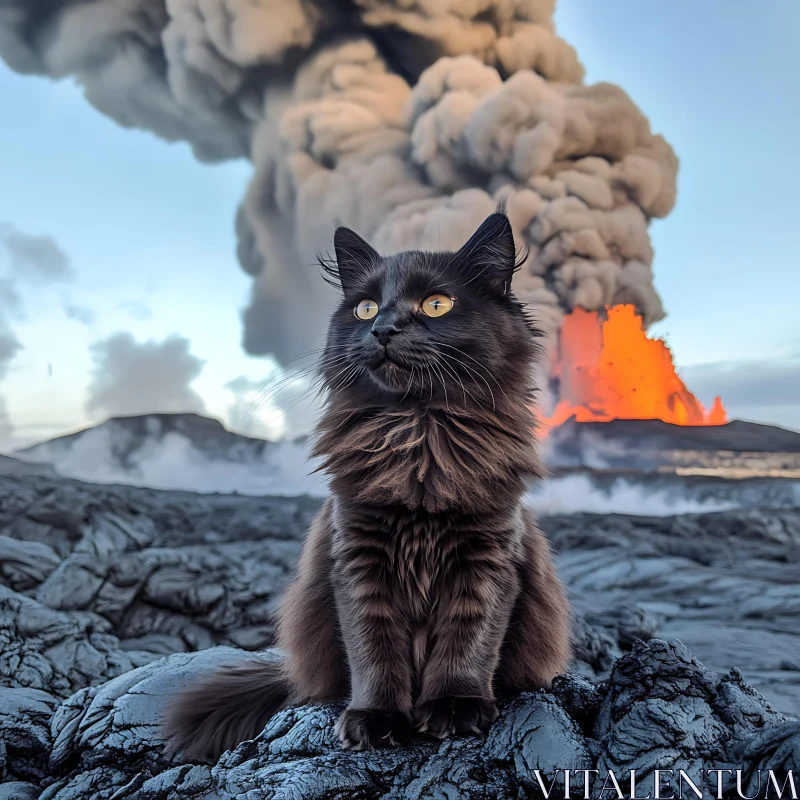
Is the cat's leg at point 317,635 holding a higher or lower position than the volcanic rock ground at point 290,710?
higher

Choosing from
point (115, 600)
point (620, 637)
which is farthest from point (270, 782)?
point (115, 600)

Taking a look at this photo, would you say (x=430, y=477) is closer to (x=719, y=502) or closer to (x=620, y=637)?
(x=620, y=637)

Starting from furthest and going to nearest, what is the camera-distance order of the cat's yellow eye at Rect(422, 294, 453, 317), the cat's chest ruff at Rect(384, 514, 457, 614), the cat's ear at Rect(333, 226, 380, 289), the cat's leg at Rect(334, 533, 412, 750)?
the cat's ear at Rect(333, 226, 380, 289)
the cat's yellow eye at Rect(422, 294, 453, 317)
the cat's chest ruff at Rect(384, 514, 457, 614)
the cat's leg at Rect(334, 533, 412, 750)

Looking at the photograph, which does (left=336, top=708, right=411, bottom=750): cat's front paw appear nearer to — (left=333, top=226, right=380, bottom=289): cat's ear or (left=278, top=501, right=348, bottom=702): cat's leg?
(left=278, top=501, right=348, bottom=702): cat's leg

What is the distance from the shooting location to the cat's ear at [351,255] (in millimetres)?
2426

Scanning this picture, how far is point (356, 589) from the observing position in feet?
6.34

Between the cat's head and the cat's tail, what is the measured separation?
1.24 metres

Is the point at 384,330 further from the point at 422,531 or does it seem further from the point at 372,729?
the point at 372,729

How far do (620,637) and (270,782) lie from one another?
13.4ft

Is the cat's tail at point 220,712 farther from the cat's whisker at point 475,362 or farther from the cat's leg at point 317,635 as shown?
the cat's whisker at point 475,362

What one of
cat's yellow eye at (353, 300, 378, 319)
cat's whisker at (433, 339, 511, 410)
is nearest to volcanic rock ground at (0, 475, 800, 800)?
cat's whisker at (433, 339, 511, 410)

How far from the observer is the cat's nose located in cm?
195

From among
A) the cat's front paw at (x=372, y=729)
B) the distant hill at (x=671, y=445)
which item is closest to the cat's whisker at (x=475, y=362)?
the cat's front paw at (x=372, y=729)

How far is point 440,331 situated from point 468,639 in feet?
3.24
